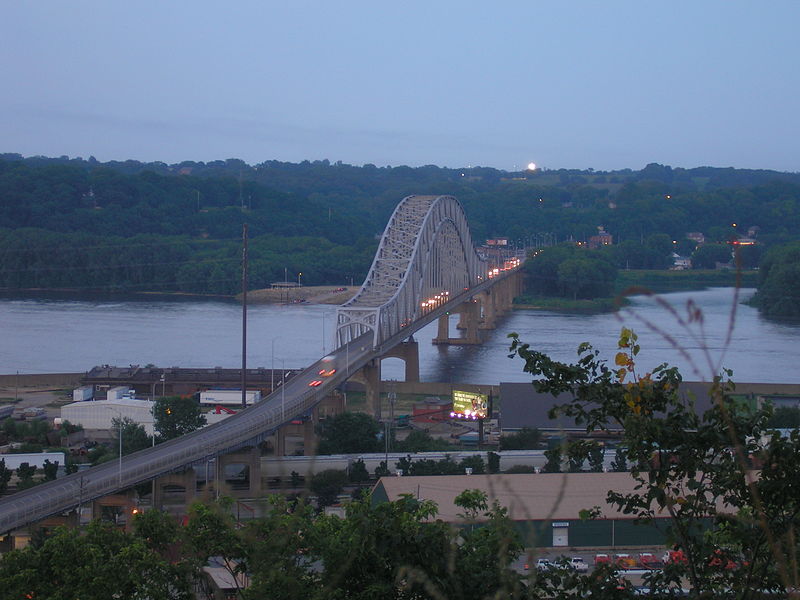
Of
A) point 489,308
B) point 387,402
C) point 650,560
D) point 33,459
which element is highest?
point 650,560

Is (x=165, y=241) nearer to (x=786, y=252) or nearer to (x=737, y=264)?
(x=786, y=252)

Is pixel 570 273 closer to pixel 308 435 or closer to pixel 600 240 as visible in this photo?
pixel 600 240

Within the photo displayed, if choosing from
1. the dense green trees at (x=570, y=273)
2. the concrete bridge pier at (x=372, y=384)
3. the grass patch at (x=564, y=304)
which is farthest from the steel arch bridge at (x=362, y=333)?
the dense green trees at (x=570, y=273)

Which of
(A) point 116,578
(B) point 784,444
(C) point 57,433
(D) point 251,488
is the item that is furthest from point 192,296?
(B) point 784,444

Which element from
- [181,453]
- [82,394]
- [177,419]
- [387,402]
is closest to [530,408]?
[387,402]

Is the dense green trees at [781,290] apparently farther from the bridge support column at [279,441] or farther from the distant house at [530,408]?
the bridge support column at [279,441]

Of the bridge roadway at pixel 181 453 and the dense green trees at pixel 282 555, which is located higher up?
the dense green trees at pixel 282 555

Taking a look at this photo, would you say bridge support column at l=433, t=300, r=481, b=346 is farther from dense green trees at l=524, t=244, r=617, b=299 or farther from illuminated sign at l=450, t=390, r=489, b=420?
illuminated sign at l=450, t=390, r=489, b=420

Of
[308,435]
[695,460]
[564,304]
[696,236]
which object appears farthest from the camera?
[696,236]
